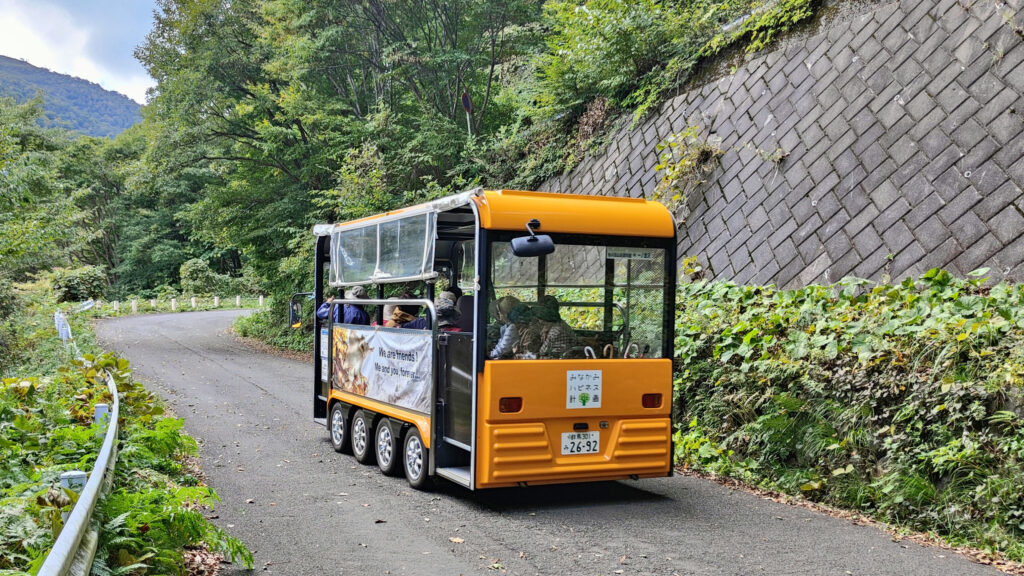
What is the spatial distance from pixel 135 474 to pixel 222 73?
21784 millimetres

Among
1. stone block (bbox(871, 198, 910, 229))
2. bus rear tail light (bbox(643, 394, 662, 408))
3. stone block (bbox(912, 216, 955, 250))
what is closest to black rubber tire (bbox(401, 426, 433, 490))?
bus rear tail light (bbox(643, 394, 662, 408))

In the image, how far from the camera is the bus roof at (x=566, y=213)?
732cm

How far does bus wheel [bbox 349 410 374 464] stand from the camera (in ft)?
31.2

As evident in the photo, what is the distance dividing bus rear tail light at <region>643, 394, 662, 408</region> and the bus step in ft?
5.84

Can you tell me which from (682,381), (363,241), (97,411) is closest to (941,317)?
(682,381)

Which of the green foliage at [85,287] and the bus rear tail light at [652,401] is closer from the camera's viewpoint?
the bus rear tail light at [652,401]

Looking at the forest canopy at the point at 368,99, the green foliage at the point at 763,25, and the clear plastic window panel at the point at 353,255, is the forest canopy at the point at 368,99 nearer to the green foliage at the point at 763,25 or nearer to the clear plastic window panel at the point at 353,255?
the green foliage at the point at 763,25

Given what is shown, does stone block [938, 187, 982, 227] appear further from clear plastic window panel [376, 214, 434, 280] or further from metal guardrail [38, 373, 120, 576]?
metal guardrail [38, 373, 120, 576]

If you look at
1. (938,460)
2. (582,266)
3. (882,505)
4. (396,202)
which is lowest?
(882,505)

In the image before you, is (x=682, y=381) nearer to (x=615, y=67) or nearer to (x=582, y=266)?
(x=582, y=266)

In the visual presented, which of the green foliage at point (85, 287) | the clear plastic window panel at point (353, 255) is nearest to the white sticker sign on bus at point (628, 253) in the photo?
the clear plastic window panel at point (353, 255)

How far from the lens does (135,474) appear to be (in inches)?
275

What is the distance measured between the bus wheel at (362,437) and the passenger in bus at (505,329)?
2.79m

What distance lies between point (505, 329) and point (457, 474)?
4.58 feet
